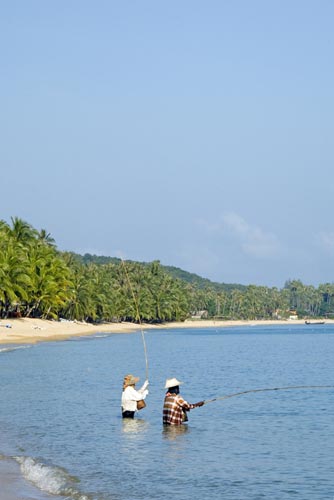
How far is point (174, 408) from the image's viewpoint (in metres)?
A: 22.4

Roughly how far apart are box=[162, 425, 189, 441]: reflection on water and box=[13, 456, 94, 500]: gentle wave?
453cm

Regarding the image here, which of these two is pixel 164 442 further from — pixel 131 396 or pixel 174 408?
pixel 131 396

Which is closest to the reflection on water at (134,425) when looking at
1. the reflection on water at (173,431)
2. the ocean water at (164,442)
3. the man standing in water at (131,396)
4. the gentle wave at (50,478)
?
the ocean water at (164,442)

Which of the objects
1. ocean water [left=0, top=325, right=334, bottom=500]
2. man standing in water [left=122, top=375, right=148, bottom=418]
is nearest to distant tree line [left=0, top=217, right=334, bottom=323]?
ocean water [left=0, top=325, right=334, bottom=500]

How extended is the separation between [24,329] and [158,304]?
80854 mm

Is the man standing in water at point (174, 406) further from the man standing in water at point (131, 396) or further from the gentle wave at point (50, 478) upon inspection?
the gentle wave at point (50, 478)

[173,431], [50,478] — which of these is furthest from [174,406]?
[50,478]

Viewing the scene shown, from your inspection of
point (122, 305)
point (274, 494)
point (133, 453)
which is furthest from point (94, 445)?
point (122, 305)

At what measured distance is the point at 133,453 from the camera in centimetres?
1889

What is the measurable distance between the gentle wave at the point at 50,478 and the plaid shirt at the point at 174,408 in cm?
536

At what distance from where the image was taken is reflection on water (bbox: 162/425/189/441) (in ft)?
70.0

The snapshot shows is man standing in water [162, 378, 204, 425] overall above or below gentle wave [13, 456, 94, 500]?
above

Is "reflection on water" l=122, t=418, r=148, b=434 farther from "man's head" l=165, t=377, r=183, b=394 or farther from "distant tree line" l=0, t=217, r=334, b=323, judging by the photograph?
"distant tree line" l=0, t=217, r=334, b=323

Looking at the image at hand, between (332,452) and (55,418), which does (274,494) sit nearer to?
(332,452)
